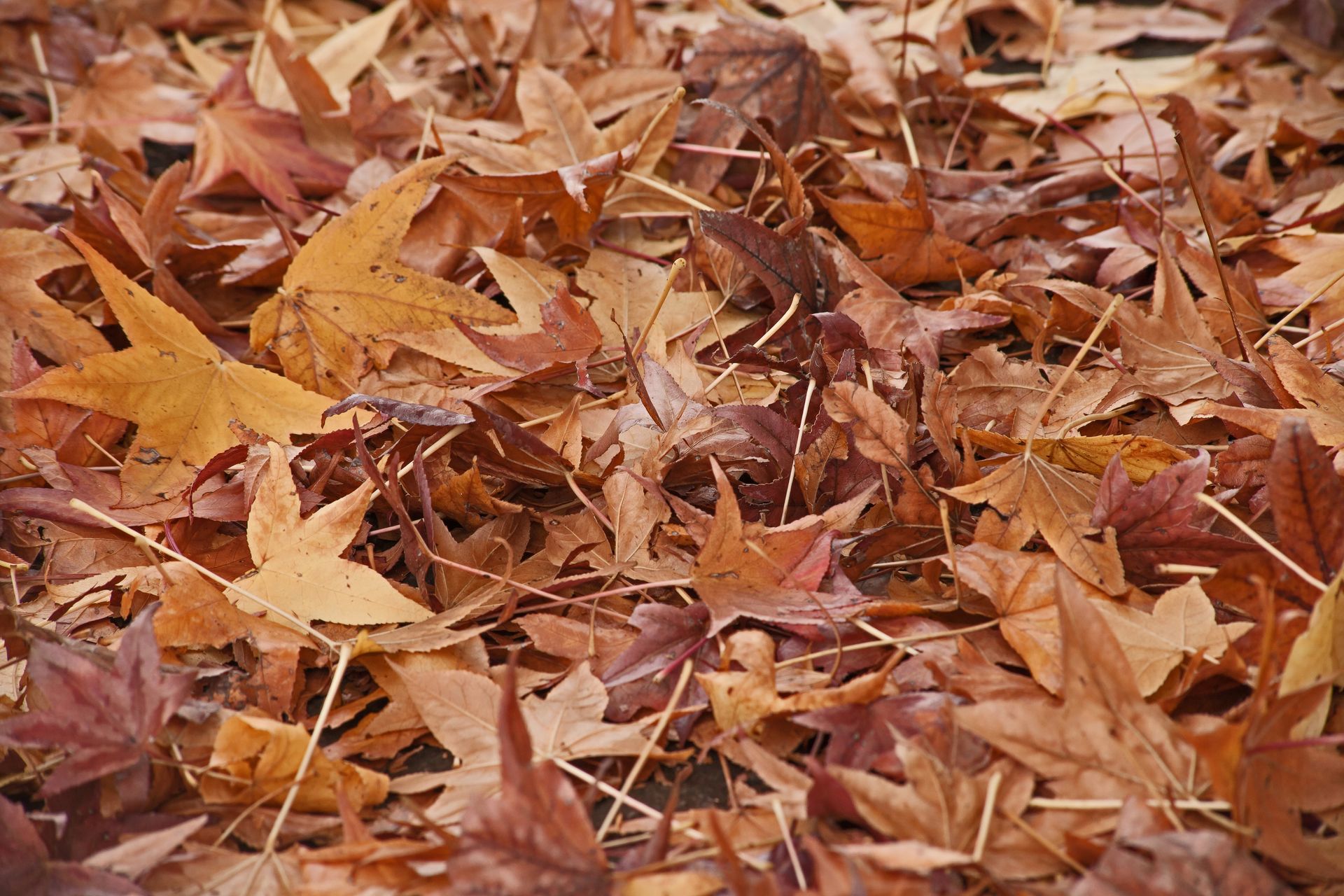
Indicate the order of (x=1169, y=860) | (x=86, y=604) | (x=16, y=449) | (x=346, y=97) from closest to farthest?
(x=1169, y=860) < (x=86, y=604) < (x=16, y=449) < (x=346, y=97)

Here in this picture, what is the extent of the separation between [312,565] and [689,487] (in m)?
0.31

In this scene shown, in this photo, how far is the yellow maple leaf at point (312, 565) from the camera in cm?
68

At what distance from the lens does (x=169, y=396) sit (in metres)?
0.81

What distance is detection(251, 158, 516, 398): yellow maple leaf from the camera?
864mm

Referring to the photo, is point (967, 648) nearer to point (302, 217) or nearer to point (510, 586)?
point (510, 586)

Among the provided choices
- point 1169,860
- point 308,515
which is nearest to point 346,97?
point 308,515

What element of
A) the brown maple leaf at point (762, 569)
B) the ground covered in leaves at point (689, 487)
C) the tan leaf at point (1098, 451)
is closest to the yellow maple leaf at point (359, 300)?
the ground covered in leaves at point (689, 487)

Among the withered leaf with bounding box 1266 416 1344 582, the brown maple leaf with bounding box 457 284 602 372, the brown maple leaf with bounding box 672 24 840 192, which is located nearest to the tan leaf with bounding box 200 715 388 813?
the brown maple leaf with bounding box 457 284 602 372

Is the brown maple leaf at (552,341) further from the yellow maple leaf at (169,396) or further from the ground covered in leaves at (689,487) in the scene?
the yellow maple leaf at (169,396)

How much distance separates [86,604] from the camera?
739 mm

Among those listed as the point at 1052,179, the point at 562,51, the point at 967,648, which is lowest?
the point at 967,648

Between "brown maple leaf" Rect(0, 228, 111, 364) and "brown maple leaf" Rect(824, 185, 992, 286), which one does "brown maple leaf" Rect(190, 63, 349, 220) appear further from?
"brown maple leaf" Rect(824, 185, 992, 286)

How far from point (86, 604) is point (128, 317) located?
249 millimetres

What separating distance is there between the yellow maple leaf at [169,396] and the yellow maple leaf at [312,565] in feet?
0.33
